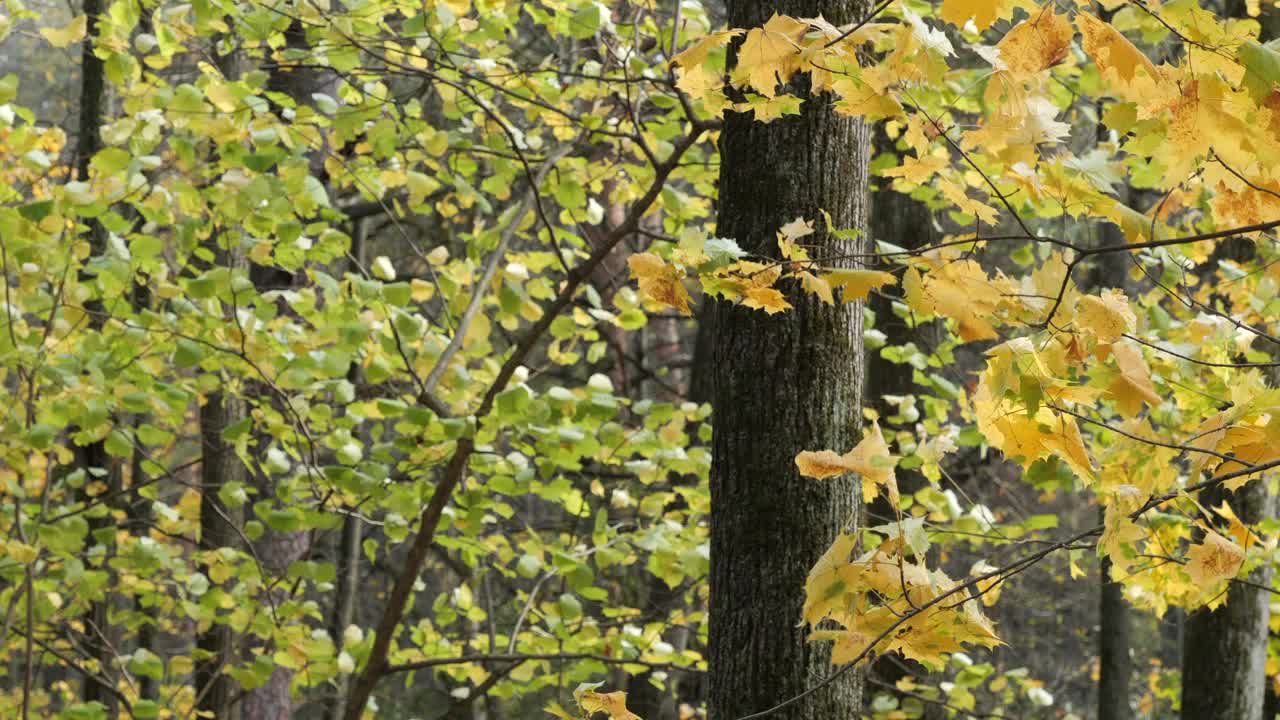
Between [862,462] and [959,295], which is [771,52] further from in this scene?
[862,462]

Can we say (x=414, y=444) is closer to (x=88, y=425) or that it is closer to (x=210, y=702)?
(x=88, y=425)

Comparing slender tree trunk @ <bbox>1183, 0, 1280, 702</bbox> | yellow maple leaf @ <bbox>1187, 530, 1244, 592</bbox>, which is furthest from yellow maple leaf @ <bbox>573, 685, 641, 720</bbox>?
slender tree trunk @ <bbox>1183, 0, 1280, 702</bbox>

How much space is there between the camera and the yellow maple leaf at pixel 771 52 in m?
Result: 1.73

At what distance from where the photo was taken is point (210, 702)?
544 cm

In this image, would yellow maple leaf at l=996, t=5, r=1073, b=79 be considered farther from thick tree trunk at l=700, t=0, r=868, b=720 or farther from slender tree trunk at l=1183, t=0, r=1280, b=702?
slender tree trunk at l=1183, t=0, r=1280, b=702

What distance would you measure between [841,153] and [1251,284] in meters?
2.54

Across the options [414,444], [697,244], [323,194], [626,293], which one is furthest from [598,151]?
[697,244]

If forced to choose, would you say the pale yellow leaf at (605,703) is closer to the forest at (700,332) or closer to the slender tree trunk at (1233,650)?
the forest at (700,332)

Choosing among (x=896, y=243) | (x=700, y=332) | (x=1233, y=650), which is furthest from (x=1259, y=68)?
(x=700, y=332)

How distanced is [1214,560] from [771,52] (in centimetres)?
118

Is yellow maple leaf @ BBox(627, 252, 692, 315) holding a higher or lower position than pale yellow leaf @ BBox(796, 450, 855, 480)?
higher

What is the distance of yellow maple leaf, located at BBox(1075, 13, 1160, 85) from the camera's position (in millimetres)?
1531

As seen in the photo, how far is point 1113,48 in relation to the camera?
60.5 inches

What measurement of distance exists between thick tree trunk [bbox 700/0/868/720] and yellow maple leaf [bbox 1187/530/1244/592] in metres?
0.63
